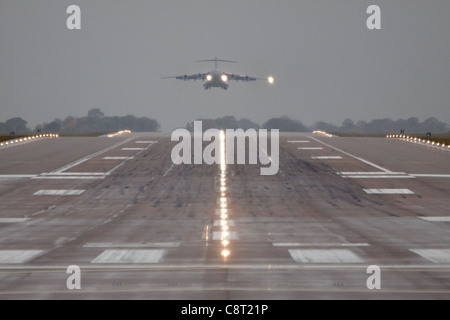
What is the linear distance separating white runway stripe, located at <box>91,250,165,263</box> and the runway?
0.09 feet

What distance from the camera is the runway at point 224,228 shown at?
16.1 m

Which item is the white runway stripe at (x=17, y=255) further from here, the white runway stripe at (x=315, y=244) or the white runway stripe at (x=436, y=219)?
the white runway stripe at (x=436, y=219)

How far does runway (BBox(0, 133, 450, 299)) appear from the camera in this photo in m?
16.1

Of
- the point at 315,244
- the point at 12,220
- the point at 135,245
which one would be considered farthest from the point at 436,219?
the point at 12,220

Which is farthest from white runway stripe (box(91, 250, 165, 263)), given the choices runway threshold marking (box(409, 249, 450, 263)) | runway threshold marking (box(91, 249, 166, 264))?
runway threshold marking (box(409, 249, 450, 263))

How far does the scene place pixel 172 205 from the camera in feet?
110

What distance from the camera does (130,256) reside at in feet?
65.8

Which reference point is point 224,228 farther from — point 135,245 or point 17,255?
point 17,255

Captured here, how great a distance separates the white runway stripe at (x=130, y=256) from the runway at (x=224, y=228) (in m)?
0.03

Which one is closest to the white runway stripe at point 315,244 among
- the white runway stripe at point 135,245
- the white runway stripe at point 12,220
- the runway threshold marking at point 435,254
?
the runway threshold marking at point 435,254

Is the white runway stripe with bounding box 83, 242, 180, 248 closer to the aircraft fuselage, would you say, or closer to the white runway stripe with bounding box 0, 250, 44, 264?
the white runway stripe with bounding box 0, 250, 44, 264

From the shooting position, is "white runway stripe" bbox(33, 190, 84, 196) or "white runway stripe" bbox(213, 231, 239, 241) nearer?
"white runway stripe" bbox(213, 231, 239, 241)
